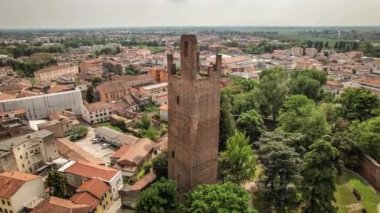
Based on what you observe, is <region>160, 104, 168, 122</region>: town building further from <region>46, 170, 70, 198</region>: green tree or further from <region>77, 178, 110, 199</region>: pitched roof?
<region>46, 170, 70, 198</region>: green tree

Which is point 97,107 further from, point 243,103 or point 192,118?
point 192,118

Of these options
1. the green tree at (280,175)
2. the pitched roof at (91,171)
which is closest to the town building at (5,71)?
the pitched roof at (91,171)

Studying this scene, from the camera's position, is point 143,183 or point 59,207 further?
point 143,183

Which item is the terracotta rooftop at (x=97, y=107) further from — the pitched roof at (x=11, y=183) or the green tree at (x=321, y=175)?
the green tree at (x=321, y=175)

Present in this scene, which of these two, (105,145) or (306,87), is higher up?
(306,87)

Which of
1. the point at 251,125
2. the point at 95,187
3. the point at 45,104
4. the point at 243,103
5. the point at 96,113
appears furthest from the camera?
the point at 45,104

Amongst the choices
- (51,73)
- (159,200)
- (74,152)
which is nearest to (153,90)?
(74,152)

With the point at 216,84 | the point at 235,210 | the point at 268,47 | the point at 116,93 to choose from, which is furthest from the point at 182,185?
the point at 268,47
